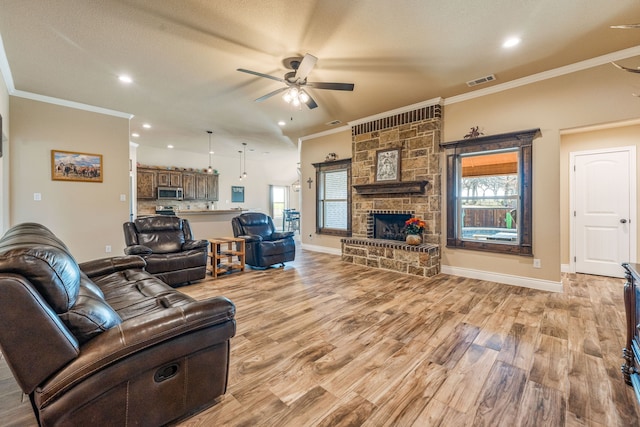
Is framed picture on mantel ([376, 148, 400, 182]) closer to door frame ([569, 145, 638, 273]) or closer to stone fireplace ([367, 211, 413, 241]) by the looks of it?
stone fireplace ([367, 211, 413, 241])

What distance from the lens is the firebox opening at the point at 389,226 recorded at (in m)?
5.35

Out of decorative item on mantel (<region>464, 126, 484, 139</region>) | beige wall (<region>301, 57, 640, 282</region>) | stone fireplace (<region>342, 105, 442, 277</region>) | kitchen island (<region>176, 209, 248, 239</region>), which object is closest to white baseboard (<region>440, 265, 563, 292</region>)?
beige wall (<region>301, 57, 640, 282</region>)

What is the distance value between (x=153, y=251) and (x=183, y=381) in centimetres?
323

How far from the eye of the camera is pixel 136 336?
1266 mm

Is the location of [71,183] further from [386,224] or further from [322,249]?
[386,224]

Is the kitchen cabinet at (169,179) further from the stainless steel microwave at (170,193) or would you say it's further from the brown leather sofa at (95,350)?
the brown leather sofa at (95,350)

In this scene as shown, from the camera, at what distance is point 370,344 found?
7.71ft

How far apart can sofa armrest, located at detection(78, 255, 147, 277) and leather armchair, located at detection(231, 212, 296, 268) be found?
208 cm

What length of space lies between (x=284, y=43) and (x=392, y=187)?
3.08m

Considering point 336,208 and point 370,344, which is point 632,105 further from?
point 336,208

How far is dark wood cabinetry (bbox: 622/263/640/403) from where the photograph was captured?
1633 millimetres

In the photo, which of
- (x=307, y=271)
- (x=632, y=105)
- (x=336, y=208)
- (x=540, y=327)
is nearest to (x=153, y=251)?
(x=307, y=271)

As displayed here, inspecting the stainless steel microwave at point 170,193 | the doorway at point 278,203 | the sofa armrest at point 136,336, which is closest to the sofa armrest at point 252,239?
the sofa armrest at point 136,336

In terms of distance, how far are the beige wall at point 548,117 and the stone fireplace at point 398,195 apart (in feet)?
2.13
